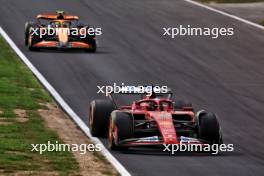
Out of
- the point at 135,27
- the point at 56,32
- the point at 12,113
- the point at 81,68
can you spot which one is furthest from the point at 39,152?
the point at 135,27

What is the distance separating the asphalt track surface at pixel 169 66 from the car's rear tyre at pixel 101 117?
1773 mm

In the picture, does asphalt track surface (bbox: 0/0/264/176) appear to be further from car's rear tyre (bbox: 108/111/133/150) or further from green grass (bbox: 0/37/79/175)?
green grass (bbox: 0/37/79/175)

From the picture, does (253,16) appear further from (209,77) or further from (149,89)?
(149,89)

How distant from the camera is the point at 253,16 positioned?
179 feet

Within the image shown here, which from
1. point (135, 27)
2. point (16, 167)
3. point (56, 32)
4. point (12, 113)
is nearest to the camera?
point (16, 167)

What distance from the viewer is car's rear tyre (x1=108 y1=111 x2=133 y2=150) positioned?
903 inches

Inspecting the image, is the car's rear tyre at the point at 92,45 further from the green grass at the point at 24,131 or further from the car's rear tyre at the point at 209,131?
the car's rear tyre at the point at 209,131

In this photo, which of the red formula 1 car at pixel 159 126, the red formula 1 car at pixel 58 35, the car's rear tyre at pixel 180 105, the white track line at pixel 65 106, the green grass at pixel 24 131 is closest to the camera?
the green grass at pixel 24 131

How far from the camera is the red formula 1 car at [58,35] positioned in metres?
41.3

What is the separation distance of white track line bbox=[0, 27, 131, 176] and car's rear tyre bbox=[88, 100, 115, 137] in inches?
8.8

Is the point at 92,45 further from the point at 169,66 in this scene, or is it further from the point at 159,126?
the point at 159,126

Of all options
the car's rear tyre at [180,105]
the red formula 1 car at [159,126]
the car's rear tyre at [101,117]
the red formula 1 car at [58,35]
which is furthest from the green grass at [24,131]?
the red formula 1 car at [58,35]

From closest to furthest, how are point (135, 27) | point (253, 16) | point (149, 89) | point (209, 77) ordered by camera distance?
point (149, 89)
point (209, 77)
point (135, 27)
point (253, 16)

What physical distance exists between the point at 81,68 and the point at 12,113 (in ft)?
37.7
